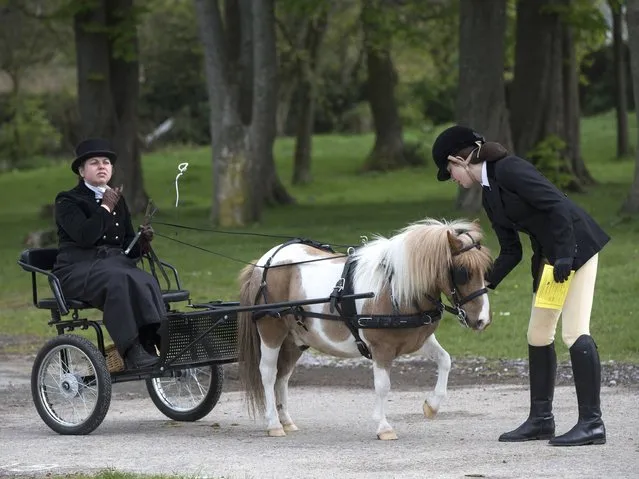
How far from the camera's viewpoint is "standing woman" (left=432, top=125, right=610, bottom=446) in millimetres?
8492

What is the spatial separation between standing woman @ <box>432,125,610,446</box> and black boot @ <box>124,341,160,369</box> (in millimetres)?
2556

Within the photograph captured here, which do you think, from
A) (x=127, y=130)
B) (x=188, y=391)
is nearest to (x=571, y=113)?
(x=127, y=130)

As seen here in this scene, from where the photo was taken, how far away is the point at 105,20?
28.8 meters

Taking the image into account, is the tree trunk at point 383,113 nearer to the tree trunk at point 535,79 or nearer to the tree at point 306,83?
the tree at point 306,83

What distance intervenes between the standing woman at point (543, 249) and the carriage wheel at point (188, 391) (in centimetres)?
245

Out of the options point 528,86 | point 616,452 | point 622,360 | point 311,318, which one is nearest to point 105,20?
point 528,86

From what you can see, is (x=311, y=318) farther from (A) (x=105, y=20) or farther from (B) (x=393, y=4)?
(B) (x=393, y=4)

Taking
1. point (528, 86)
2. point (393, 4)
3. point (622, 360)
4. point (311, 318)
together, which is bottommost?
point (622, 360)

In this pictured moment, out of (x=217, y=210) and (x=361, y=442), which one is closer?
(x=361, y=442)

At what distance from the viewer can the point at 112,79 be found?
1198 inches

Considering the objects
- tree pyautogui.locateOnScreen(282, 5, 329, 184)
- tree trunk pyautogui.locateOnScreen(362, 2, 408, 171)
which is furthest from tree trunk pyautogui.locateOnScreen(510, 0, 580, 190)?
tree pyautogui.locateOnScreen(282, 5, 329, 184)

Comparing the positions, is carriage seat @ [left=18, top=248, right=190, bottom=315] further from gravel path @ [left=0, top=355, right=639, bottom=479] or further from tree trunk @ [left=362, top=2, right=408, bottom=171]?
tree trunk @ [left=362, top=2, right=408, bottom=171]

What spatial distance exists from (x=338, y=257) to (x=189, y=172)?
114 ft

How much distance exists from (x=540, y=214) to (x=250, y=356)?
243cm
